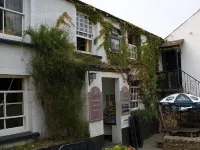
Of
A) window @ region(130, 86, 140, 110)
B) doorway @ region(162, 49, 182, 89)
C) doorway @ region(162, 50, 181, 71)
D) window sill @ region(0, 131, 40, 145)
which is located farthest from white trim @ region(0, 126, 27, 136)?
doorway @ region(162, 50, 181, 71)

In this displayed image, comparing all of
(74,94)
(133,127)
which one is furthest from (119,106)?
(74,94)

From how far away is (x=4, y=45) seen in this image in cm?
785

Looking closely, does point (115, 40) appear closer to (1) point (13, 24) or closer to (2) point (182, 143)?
(2) point (182, 143)

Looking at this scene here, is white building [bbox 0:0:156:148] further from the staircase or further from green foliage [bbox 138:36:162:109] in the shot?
the staircase

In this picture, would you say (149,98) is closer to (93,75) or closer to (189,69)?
(189,69)

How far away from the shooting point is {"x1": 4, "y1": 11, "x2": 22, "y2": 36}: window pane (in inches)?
324

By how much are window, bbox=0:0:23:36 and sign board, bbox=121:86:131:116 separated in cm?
522

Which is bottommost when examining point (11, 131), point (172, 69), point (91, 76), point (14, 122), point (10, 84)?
point (11, 131)

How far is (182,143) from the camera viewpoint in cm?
992

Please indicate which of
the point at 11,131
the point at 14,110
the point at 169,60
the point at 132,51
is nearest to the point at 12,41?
the point at 14,110

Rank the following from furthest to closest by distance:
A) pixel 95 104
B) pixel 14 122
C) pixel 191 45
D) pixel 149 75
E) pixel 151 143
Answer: pixel 191 45 < pixel 149 75 < pixel 151 143 < pixel 95 104 < pixel 14 122

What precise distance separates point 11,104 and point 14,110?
7.9 inches

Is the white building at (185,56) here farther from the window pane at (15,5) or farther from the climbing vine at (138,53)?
the window pane at (15,5)

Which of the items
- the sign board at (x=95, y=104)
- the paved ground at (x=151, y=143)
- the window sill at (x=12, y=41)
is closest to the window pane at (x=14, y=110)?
the window sill at (x=12, y=41)
